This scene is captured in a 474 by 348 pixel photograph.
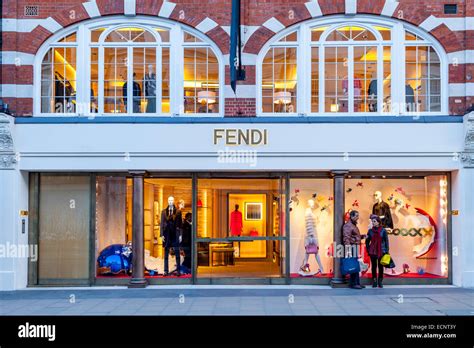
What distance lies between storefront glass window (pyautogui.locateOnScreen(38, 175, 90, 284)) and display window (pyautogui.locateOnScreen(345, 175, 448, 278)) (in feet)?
21.6

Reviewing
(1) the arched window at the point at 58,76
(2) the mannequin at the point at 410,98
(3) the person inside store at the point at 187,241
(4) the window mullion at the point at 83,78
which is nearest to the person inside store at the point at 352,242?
(2) the mannequin at the point at 410,98

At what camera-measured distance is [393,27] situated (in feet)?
47.9

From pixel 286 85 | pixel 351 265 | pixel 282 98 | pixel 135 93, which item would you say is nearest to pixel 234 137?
pixel 282 98

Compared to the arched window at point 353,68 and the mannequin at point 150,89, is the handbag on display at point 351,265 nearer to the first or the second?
the arched window at point 353,68

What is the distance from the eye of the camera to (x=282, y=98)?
48.0 feet

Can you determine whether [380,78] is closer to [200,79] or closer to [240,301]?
[200,79]

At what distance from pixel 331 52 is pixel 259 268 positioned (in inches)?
220

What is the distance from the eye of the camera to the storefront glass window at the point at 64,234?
48.0 ft

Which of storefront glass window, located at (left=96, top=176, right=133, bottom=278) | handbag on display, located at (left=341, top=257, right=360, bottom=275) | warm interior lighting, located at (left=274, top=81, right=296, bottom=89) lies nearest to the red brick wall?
warm interior lighting, located at (left=274, top=81, right=296, bottom=89)

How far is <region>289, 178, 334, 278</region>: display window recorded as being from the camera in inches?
580

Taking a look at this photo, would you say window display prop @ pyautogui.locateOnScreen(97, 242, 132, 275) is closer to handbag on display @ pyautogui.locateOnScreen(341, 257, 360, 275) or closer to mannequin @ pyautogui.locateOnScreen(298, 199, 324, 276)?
mannequin @ pyautogui.locateOnScreen(298, 199, 324, 276)

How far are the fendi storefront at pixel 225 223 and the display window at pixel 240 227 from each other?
25 mm

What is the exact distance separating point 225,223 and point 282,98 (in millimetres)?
3393

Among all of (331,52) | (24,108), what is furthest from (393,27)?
(24,108)
